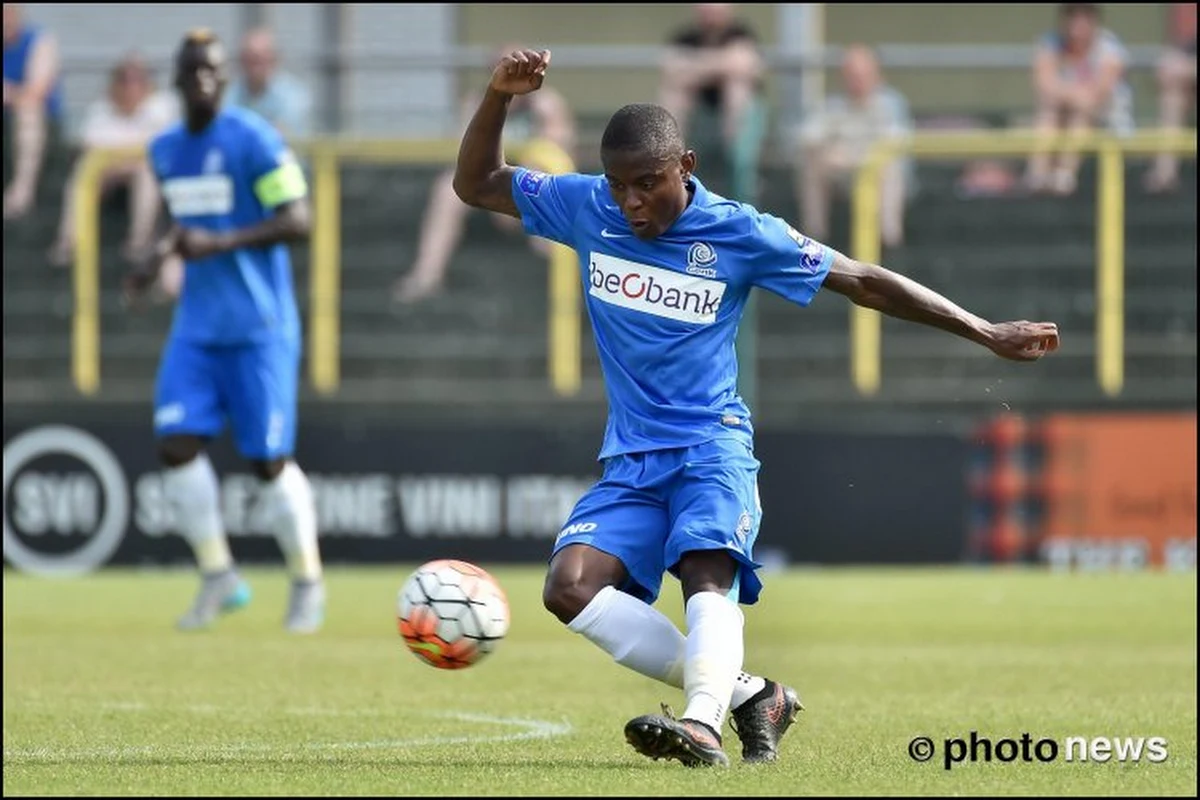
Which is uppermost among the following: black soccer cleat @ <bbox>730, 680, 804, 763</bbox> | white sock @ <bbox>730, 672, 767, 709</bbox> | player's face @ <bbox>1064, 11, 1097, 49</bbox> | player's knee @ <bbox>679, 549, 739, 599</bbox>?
player's face @ <bbox>1064, 11, 1097, 49</bbox>

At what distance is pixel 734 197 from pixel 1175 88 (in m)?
3.87

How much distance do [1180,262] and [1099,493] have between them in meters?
2.27

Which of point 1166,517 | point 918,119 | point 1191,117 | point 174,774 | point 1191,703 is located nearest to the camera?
point 174,774

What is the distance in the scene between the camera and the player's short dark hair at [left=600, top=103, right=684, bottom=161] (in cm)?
A: 732

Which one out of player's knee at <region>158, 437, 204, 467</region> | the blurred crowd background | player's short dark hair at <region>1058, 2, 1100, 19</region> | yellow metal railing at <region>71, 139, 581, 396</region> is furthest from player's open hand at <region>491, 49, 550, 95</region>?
player's short dark hair at <region>1058, 2, 1100, 19</region>

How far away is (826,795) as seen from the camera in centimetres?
645

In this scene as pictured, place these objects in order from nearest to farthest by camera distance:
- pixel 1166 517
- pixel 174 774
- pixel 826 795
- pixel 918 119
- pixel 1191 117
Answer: pixel 826 795
pixel 174 774
pixel 1166 517
pixel 1191 117
pixel 918 119

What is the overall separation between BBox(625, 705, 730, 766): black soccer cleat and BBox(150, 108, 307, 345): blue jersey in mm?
6401

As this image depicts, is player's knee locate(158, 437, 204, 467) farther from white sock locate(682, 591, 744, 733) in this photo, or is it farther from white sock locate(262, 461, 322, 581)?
white sock locate(682, 591, 744, 733)

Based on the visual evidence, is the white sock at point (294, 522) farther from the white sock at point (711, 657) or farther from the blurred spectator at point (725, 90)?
the blurred spectator at point (725, 90)

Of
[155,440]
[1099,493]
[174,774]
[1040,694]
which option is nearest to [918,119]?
[1099,493]

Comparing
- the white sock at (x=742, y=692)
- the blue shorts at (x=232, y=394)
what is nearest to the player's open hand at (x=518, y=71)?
the white sock at (x=742, y=692)

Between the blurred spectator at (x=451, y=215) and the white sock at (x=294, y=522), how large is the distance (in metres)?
6.94

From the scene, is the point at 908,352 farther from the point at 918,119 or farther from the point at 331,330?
the point at 331,330
